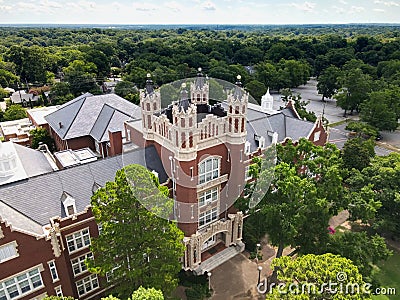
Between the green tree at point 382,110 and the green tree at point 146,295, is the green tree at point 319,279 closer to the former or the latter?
the green tree at point 146,295

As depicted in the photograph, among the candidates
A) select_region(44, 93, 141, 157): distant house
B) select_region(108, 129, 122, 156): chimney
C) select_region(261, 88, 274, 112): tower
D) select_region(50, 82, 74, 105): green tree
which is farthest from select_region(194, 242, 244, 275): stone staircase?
select_region(50, 82, 74, 105): green tree

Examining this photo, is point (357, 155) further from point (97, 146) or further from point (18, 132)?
point (18, 132)

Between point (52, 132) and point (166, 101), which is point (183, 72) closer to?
point (52, 132)

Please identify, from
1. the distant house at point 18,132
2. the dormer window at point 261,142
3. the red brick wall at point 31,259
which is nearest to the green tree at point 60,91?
the distant house at point 18,132

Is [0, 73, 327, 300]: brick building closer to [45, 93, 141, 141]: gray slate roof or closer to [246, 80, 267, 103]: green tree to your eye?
[45, 93, 141, 141]: gray slate roof

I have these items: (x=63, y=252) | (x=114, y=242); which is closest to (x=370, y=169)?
(x=114, y=242)

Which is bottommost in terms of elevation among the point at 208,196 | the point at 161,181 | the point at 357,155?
the point at 357,155

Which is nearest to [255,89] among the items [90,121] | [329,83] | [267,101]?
[329,83]
